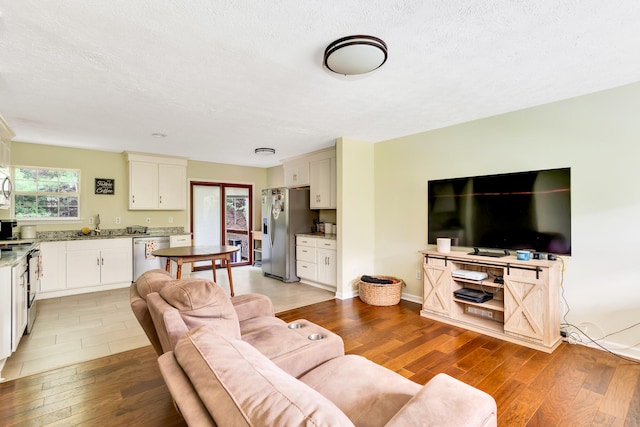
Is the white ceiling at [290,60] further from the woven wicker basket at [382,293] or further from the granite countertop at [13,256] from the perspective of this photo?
the woven wicker basket at [382,293]

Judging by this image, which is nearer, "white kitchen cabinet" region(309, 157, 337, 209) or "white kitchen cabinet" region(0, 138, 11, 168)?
"white kitchen cabinet" region(0, 138, 11, 168)

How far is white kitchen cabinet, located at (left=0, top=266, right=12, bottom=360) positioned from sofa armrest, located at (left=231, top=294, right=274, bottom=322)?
5.60 feet

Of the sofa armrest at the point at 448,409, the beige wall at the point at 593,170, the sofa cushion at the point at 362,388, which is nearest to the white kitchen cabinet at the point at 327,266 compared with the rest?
the beige wall at the point at 593,170

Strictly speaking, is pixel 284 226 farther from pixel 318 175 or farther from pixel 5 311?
pixel 5 311

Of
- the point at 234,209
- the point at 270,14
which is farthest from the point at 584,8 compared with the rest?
the point at 234,209

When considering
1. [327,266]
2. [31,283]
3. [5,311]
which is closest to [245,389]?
[5,311]

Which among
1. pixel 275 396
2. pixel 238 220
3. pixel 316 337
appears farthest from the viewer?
pixel 238 220

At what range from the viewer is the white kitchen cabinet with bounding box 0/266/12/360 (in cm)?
228

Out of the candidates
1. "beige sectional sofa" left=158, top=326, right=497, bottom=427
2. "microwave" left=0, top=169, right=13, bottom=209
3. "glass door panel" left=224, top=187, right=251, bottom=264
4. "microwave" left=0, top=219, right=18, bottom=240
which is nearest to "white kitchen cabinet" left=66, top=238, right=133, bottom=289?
"microwave" left=0, top=219, right=18, bottom=240

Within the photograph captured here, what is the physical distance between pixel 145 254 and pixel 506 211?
5360 millimetres

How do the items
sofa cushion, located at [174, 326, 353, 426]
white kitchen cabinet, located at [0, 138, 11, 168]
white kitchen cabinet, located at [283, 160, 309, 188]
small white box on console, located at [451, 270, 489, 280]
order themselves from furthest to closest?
1. white kitchen cabinet, located at [283, 160, 309, 188]
2. white kitchen cabinet, located at [0, 138, 11, 168]
3. small white box on console, located at [451, 270, 489, 280]
4. sofa cushion, located at [174, 326, 353, 426]

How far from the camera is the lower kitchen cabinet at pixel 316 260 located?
187 inches

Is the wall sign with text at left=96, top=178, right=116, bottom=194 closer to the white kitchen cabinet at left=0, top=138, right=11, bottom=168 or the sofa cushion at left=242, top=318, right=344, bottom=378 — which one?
the white kitchen cabinet at left=0, top=138, right=11, bottom=168

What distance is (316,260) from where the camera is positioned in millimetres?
5031
